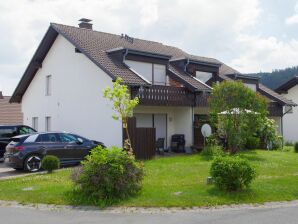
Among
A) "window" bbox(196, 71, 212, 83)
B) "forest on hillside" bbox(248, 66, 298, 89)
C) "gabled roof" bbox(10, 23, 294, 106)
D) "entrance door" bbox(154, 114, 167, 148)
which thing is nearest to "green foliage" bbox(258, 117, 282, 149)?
"gabled roof" bbox(10, 23, 294, 106)

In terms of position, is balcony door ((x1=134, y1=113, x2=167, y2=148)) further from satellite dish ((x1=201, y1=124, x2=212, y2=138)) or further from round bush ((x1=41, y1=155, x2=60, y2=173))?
round bush ((x1=41, y1=155, x2=60, y2=173))

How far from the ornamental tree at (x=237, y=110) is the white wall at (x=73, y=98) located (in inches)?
193

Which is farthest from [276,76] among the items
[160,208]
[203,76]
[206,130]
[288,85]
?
[160,208]

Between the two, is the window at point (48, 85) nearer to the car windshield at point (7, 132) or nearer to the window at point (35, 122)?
the window at point (35, 122)

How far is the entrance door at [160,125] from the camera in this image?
25453 mm

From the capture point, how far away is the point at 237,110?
21094mm

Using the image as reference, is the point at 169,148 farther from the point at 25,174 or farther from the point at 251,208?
the point at 251,208

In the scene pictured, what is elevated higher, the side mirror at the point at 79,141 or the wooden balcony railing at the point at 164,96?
the wooden balcony railing at the point at 164,96

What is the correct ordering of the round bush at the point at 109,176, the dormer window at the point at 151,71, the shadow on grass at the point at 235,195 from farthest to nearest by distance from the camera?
the dormer window at the point at 151,71 → the round bush at the point at 109,176 → the shadow on grass at the point at 235,195

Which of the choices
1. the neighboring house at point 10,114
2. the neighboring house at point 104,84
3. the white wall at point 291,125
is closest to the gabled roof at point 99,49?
the neighboring house at point 104,84

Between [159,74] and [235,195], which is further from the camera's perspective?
[159,74]

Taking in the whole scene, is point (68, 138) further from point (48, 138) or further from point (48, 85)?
point (48, 85)

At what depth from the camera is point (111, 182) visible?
11.7 m

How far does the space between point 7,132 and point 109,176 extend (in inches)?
452
